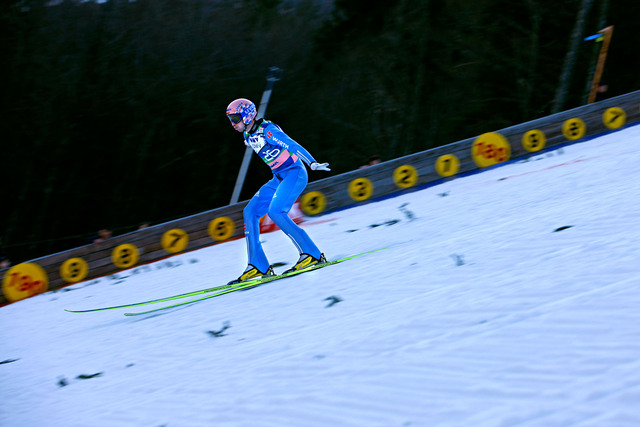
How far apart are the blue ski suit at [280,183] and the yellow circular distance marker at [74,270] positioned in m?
4.34

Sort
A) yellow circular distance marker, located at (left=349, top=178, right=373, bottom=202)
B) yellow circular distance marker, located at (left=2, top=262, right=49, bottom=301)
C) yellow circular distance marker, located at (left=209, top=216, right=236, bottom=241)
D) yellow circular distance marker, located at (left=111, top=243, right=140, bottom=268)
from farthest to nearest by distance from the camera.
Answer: yellow circular distance marker, located at (left=349, top=178, right=373, bottom=202)
yellow circular distance marker, located at (left=209, top=216, right=236, bottom=241)
yellow circular distance marker, located at (left=111, top=243, right=140, bottom=268)
yellow circular distance marker, located at (left=2, top=262, right=49, bottom=301)

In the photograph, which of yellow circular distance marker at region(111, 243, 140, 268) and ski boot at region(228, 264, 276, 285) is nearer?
ski boot at region(228, 264, 276, 285)

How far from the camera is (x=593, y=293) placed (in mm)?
3176

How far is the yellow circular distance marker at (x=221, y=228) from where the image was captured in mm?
9891

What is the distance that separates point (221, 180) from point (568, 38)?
11863mm

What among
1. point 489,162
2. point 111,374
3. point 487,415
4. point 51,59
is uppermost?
point 51,59

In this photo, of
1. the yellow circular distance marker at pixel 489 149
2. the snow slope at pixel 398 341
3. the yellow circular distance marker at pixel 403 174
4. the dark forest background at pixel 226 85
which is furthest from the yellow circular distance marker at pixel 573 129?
the snow slope at pixel 398 341

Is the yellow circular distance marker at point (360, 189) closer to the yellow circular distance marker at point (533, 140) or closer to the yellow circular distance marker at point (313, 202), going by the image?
the yellow circular distance marker at point (313, 202)

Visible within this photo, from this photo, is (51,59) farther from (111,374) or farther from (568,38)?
(568,38)

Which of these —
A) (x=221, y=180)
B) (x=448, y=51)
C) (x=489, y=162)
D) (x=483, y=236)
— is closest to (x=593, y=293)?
(x=483, y=236)

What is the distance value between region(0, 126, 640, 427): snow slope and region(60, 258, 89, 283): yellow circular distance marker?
6.93 feet

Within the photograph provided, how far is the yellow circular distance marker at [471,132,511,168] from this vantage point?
11.1 meters

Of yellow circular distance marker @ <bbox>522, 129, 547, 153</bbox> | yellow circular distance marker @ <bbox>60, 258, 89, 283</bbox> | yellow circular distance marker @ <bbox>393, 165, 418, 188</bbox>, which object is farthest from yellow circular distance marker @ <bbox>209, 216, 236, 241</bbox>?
yellow circular distance marker @ <bbox>522, 129, 547, 153</bbox>

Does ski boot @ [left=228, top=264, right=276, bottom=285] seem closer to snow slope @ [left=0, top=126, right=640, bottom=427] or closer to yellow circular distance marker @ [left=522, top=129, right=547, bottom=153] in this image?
snow slope @ [left=0, top=126, right=640, bottom=427]
